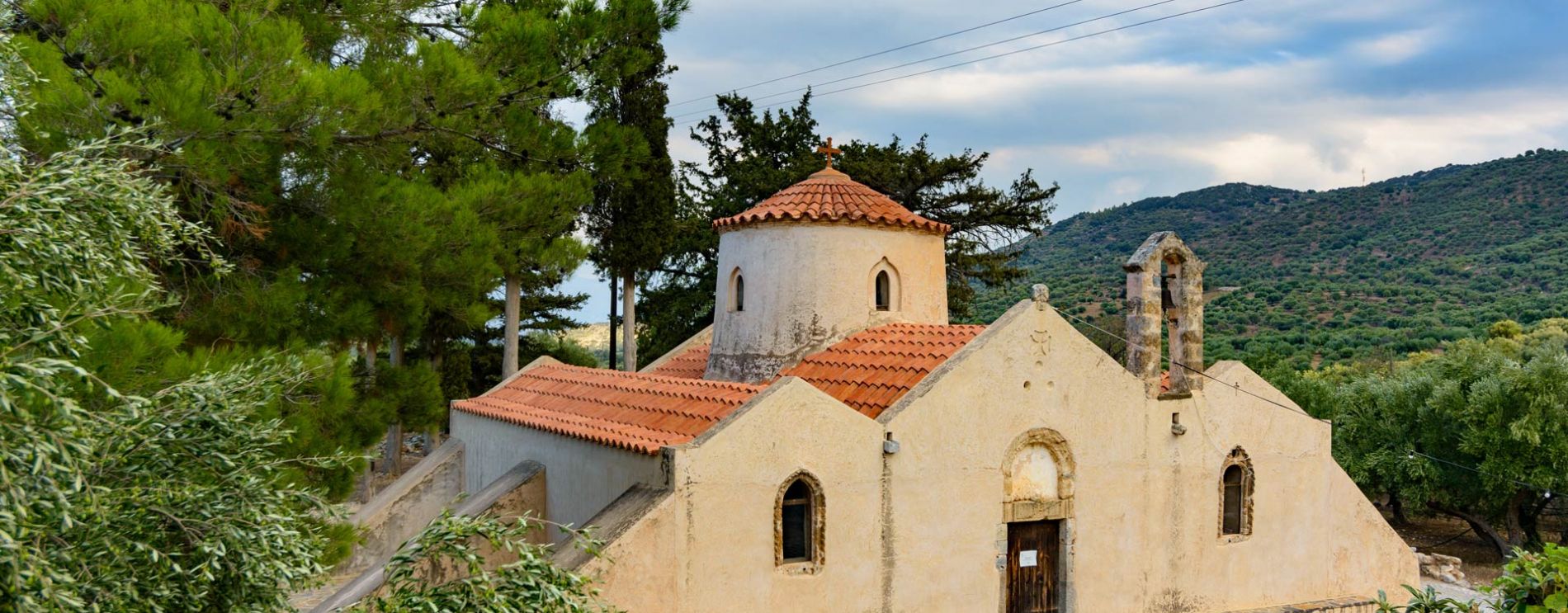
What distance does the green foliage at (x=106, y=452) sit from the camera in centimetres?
470

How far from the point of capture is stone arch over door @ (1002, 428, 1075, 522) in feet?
41.3

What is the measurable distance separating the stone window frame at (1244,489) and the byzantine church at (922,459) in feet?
0.12

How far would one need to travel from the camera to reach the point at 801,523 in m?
11.5

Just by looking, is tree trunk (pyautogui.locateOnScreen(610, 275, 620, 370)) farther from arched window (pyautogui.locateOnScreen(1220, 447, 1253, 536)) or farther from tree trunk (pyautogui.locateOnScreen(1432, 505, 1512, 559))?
tree trunk (pyautogui.locateOnScreen(1432, 505, 1512, 559))

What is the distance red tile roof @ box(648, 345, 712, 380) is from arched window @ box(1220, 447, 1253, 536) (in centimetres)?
822

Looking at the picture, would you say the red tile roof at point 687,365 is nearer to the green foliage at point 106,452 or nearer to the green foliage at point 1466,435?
the green foliage at point 106,452

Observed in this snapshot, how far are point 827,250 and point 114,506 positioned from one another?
10623 mm

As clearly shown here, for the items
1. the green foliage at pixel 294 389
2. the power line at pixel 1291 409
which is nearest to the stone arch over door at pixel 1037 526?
the power line at pixel 1291 409

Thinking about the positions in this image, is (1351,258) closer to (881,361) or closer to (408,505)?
(881,361)

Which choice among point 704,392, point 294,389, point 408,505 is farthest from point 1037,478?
point 408,505

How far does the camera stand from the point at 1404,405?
83.7 feet

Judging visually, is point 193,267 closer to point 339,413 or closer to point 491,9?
point 339,413

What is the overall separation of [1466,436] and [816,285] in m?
16.7

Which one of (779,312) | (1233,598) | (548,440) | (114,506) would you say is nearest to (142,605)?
(114,506)
